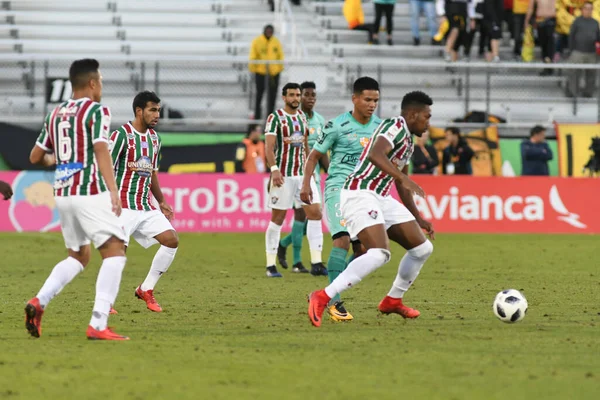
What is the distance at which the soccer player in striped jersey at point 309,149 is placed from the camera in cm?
1482

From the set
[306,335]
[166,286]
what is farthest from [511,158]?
[306,335]

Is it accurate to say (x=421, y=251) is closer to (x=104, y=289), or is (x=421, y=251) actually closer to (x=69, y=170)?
(x=104, y=289)

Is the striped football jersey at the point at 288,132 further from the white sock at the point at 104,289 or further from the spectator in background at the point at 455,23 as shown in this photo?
the spectator in background at the point at 455,23

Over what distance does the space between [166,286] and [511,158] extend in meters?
13.3

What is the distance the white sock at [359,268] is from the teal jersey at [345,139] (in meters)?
1.84

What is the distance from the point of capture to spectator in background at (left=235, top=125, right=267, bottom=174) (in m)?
24.0

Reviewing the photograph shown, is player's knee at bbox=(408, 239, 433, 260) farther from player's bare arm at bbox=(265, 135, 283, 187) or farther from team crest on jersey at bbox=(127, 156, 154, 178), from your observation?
player's bare arm at bbox=(265, 135, 283, 187)

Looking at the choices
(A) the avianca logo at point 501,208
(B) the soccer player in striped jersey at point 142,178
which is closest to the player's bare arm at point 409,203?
(B) the soccer player in striped jersey at point 142,178

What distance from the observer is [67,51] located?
90.8 ft

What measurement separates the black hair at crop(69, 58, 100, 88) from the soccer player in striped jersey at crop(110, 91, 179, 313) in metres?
2.54

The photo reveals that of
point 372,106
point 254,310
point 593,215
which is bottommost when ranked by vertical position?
point 593,215

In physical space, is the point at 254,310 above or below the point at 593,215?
above

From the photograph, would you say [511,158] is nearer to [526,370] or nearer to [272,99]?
[272,99]

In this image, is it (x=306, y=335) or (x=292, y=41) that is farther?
(x=292, y=41)
